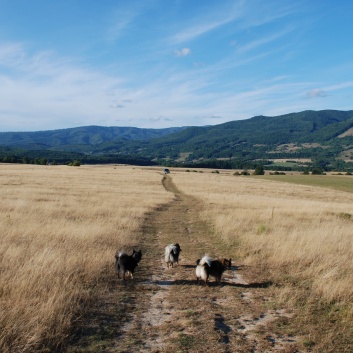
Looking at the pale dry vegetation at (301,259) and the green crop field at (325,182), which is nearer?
the pale dry vegetation at (301,259)

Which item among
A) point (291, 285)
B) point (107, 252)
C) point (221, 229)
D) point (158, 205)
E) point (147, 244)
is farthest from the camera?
point (158, 205)

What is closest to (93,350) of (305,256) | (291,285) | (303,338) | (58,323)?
(58,323)

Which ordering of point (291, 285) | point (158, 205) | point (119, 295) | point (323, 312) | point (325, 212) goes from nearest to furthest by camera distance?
point (323, 312) < point (119, 295) < point (291, 285) < point (325, 212) < point (158, 205)

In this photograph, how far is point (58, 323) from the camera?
242 inches

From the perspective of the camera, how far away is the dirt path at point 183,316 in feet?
19.2

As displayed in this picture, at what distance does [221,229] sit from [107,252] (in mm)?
7423

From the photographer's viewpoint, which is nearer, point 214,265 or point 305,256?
point 214,265

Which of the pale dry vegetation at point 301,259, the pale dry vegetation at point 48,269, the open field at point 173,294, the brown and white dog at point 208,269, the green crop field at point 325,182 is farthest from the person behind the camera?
the green crop field at point 325,182

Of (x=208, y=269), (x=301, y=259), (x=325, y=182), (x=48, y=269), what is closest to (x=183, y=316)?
(x=208, y=269)

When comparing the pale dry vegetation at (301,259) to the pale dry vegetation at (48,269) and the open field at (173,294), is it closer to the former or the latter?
the open field at (173,294)

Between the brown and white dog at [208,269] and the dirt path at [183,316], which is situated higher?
the brown and white dog at [208,269]

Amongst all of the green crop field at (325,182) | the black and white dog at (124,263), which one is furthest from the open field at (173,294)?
the green crop field at (325,182)

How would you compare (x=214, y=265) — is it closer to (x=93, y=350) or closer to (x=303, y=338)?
(x=303, y=338)

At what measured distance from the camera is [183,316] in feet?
23.0
